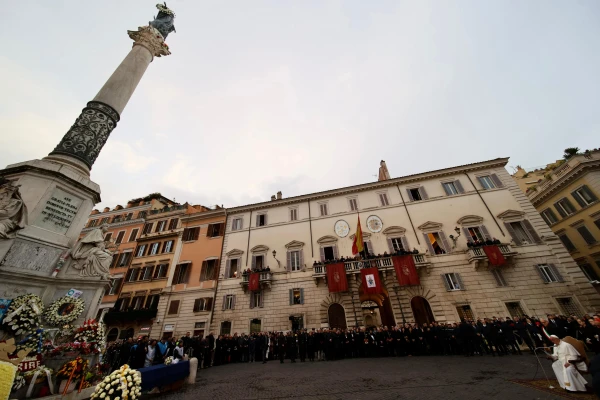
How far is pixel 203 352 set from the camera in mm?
13734

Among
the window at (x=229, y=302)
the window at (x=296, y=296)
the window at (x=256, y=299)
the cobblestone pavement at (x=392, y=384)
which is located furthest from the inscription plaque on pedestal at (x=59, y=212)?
the window at (x=229, y=302)

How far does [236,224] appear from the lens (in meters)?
23.7

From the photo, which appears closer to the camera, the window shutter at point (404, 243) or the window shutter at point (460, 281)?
the window shutter at point (460, 281)

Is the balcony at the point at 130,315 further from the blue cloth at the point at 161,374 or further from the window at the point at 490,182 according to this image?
the window at the point at 490,182

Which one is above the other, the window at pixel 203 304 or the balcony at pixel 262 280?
the balcony at pixel 262 280

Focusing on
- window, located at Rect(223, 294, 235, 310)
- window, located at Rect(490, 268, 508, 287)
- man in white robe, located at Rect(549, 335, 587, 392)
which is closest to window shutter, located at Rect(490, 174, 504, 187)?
window, located at Rect(490, 268, 508, 287)

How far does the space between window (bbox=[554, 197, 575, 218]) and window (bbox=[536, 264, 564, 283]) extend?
1180 cm

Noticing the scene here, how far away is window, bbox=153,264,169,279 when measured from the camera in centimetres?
2251

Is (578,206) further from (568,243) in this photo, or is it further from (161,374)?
(161,374)

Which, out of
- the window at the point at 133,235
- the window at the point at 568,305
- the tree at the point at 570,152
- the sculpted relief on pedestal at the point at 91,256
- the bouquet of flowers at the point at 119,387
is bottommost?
the bouquet of flowers at the point at 119,387

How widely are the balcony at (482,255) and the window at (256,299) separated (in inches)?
601

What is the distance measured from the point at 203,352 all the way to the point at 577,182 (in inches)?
1276

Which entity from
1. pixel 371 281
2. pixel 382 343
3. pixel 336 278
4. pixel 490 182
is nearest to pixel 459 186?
pixel 490 182

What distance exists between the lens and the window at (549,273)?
14.9m
